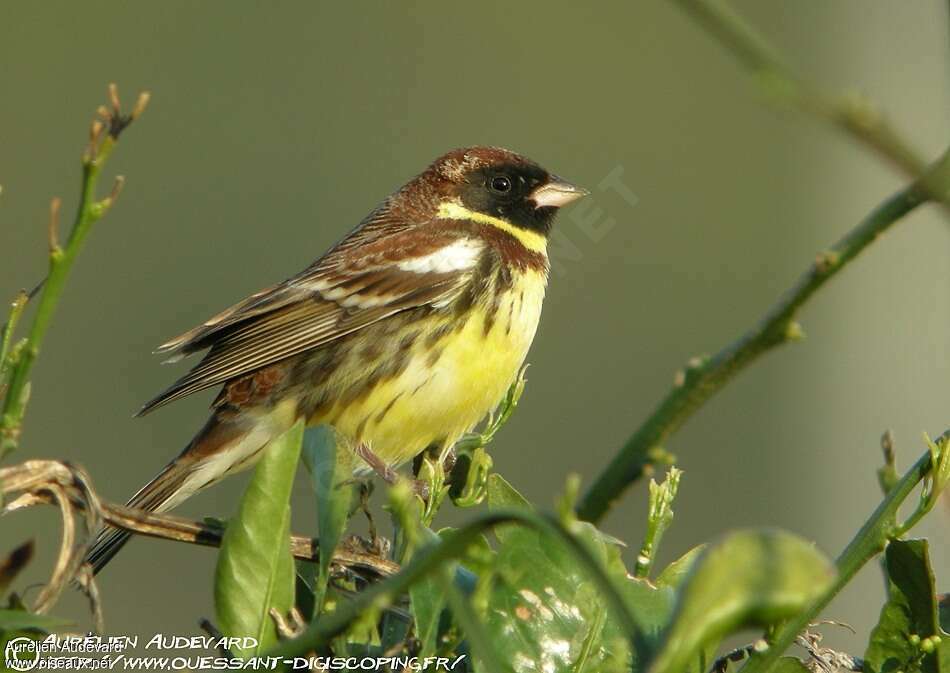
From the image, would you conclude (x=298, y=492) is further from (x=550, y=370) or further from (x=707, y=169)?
(x=707, y=169)

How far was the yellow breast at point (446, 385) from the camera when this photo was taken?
2959mm

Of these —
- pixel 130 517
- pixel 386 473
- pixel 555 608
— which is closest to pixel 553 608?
pixel 555 608

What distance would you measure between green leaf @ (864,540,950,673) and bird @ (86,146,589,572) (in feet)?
5.96

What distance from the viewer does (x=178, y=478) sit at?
9.63 feet

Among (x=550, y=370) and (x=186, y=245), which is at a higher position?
(x=550, y=370)

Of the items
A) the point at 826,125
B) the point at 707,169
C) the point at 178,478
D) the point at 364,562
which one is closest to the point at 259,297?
the point at 178,478

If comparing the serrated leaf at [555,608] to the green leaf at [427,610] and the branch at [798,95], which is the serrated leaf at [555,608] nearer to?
the green leaf at [427,610]

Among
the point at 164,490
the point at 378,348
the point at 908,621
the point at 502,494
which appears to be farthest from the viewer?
the point at 378,348

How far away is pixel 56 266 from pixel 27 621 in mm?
217

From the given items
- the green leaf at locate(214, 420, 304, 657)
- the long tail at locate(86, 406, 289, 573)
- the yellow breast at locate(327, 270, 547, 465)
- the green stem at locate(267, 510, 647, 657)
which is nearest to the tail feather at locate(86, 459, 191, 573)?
the long tail at locate(86, 406, 289, 573)

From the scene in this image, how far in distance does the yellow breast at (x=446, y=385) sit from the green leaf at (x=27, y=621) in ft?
6.96

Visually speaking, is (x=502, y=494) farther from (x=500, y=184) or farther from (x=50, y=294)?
(x=500, y=184)

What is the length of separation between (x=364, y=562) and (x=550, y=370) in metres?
5.75

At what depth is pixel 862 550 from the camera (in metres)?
1.00
